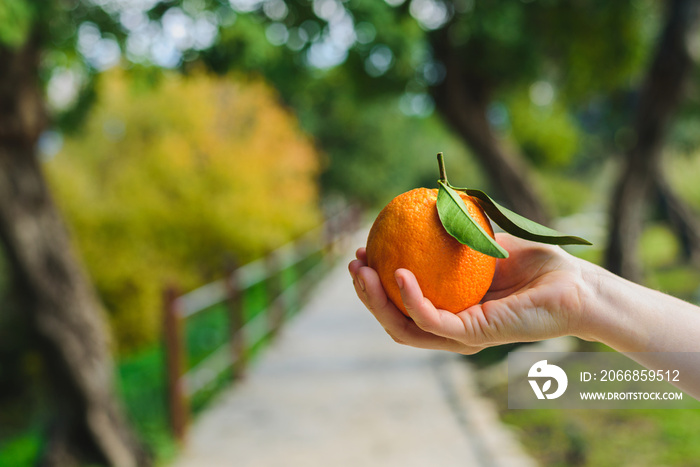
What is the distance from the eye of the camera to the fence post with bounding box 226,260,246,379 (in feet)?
21.0

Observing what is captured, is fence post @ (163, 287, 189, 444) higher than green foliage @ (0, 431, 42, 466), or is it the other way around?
fence post @ (163, 287, 189, 444)

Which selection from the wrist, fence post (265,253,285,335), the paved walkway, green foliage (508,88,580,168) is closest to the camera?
the wrist

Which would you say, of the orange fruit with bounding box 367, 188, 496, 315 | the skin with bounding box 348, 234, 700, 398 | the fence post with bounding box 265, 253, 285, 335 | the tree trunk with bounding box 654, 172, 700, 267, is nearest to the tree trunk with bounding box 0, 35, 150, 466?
the skin with bounding box 348, 234, 700, 398

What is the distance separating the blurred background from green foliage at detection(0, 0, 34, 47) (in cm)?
2

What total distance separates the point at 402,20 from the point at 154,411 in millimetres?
3919

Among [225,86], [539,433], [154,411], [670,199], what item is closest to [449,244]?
[539,433]

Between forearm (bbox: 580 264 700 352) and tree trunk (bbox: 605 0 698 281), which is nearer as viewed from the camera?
forearm (bbox: 580 264 700 352)

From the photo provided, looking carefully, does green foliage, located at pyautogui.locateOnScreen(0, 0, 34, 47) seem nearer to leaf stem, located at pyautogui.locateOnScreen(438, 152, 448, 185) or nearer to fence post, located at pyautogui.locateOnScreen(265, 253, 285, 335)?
leaf stem, located at pyautogui.locateOnScreen(438, 152, 448, 185)

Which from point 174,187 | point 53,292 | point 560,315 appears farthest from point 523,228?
point 174,187

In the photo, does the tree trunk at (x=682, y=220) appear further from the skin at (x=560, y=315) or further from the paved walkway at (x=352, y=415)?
the skin at (x=560, y=315)

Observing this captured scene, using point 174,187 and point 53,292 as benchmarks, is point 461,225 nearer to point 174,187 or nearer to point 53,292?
point 53,292

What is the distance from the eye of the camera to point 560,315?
58.9 inches

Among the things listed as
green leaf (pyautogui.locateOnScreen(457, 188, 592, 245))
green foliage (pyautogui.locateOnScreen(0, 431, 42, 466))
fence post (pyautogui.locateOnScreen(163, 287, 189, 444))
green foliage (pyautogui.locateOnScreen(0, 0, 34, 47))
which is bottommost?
green foliage (pyautogui.locateOnScreen(0, 431, 42, 466))

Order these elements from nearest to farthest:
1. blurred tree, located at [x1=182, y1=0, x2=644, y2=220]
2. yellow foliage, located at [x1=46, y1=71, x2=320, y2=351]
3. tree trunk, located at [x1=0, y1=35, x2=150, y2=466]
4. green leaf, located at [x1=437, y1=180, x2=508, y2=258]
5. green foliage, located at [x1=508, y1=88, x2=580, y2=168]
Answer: green leaf, located at [x1=437, y1=180, x2=508, y2=258] < tree trunk, located at [x1=0, y1=35, x2=150, y2=466] < blurred tree, located at [x1=182, y1=0, x2=644, y2=220] < yellow foliage, located at [x1=46, y1=71, x2=320, y2=351] < green foliage, located at [x1=508, y1=88, x2=580, y2=168]
